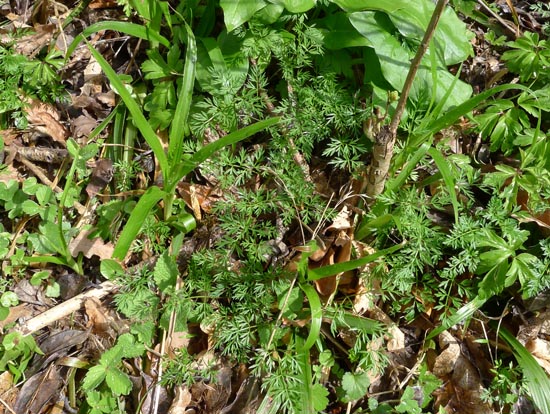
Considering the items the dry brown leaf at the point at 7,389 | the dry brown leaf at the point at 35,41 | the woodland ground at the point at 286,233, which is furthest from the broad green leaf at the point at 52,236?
the dry brown leaf at the point at 35,41

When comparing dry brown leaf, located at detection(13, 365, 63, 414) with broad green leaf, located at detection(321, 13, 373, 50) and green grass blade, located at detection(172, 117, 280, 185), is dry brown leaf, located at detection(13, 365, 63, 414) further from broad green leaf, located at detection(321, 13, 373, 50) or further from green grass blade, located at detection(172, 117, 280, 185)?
broad green leaf, located at detection(321, 13, 373, 50)

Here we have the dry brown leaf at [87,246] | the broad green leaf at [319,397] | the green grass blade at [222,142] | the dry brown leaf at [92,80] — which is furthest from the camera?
the dry brown leaf at [92,80]

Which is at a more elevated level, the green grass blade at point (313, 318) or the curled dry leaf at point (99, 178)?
the green grass blade at point (313, 318)

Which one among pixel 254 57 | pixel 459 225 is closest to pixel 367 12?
pixel 254 57

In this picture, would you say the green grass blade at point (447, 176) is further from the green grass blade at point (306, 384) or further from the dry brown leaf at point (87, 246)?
the dry brown leaf at point (87, 246)

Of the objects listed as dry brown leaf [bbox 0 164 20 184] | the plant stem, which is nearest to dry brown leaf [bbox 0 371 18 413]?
dry brown leaf [bbox 0 164 20 184]

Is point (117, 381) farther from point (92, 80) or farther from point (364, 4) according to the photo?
point (364, 4)

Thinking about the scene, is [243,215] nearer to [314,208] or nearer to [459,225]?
[314,208]
